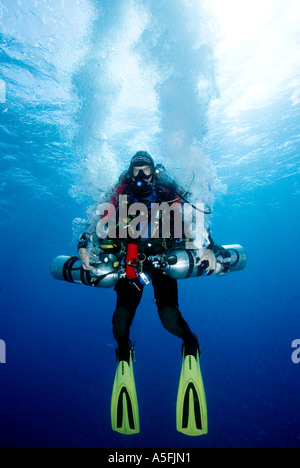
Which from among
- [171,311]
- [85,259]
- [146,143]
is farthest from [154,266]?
[146,143]

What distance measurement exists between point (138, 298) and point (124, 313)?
21.9 inches

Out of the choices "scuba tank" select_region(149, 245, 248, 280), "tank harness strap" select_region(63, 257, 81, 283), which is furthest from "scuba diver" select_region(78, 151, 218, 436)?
"tank harness strap" select_region(63, 257, 81, 283)

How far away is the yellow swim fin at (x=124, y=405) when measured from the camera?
406 centimetres

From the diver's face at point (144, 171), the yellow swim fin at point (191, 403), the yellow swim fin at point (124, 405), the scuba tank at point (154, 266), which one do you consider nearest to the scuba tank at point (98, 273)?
the scuba tank at point (154, 266)

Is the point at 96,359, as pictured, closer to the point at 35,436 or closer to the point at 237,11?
the point at 35,436

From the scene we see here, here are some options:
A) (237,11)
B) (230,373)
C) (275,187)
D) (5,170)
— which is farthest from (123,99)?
(230,373)

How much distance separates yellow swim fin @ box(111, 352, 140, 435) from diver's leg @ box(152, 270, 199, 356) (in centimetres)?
112

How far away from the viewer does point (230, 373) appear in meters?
23.9

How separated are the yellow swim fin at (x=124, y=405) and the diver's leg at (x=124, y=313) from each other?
0.84 feet


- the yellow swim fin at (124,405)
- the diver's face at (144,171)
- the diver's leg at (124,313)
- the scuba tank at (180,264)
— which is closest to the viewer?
the yellow swim fin at (124,405)

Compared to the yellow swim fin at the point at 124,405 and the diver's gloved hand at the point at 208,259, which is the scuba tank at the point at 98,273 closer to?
the yellow swim fin at the point at 124,405

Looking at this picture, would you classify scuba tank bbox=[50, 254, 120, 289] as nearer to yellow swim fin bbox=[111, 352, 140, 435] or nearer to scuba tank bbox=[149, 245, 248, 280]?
scuba tank bbox=[149, 245, 248, 280]

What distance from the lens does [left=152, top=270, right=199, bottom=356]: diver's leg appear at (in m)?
4.21

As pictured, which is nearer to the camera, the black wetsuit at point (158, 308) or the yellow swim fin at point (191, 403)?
the yellow swim fin at point (191, 403)
